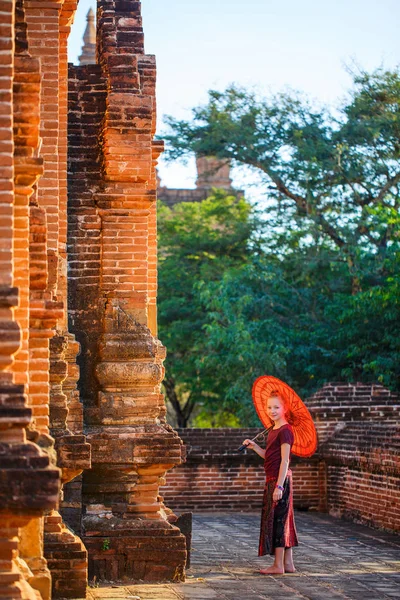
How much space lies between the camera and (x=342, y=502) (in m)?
17.0

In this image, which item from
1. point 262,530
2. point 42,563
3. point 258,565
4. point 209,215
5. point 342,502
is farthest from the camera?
point 209,215

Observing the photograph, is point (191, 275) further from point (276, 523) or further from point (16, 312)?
point (16, 312)

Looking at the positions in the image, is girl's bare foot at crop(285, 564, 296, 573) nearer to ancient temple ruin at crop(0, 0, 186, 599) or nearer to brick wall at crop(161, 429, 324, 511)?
ancient temple ruin at crop(0, 0, 186, 599)

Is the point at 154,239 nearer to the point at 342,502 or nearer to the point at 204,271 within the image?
the point at 342,502

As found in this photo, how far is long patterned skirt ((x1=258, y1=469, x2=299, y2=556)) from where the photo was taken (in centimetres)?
978

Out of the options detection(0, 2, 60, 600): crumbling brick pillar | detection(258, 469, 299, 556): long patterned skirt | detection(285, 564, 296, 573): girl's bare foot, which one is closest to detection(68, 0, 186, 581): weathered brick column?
detection(258, 469, 299, 556): long patterned skirt

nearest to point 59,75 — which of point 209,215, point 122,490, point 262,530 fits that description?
point 122,490

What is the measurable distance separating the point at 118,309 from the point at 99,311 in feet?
0.65

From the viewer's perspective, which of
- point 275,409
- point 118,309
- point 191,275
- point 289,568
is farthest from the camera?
point 191,275

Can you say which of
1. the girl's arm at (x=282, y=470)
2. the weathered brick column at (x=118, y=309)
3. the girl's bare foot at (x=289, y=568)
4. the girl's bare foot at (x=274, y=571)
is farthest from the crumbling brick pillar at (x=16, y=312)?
the girl's bare foot at (x=289, y=568)

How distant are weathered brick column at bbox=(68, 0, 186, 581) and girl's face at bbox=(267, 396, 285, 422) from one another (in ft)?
2.83

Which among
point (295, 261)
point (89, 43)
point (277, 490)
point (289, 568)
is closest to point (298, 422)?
point (277, 490)

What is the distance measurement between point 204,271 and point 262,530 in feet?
52.1

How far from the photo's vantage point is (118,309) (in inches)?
409
